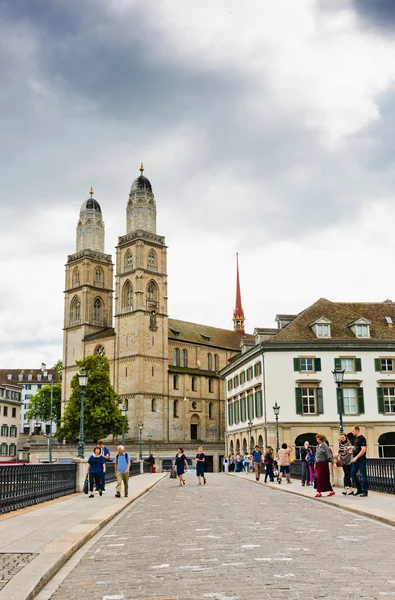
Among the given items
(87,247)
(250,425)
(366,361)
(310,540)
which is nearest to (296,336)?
(366,361)

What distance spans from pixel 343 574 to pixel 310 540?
2.91m

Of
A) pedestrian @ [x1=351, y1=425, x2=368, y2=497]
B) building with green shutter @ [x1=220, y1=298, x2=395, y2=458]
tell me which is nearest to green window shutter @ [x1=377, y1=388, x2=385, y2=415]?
building with green shutter @ [x1=220, y1=298, x2=395, y2=458]

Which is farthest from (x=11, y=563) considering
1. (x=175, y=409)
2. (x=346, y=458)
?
(x=175, y=409)

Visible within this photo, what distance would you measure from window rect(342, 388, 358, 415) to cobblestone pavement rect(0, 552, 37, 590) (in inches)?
1779

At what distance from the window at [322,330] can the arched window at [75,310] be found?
173ft

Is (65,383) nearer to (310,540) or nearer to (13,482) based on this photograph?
(13,482)

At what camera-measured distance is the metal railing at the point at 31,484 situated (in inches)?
590

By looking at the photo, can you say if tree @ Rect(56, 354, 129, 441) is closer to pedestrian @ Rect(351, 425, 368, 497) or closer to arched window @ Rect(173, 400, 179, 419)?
arched window @ Rect(173, 400, 179, 419)

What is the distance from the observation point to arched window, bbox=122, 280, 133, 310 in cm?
9306

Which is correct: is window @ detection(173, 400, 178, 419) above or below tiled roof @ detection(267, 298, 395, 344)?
below

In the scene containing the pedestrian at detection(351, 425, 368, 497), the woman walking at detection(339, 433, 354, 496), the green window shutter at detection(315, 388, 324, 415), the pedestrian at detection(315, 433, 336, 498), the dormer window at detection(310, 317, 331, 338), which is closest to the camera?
the pedestrian at detection(351, 425, 368, 497)

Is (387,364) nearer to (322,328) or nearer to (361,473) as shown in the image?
(322,328)

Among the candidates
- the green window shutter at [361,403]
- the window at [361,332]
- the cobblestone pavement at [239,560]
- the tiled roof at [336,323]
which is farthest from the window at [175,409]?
the cobblestone pavement at [239,560]

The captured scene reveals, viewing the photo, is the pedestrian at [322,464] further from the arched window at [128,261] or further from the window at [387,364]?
the arched window at [128,261]
